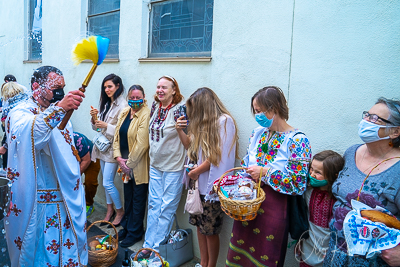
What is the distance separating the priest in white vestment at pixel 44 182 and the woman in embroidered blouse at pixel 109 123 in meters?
1.73

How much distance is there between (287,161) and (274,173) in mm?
146

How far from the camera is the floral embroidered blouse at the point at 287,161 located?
2.40m

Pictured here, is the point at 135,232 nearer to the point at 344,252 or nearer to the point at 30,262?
the point at 30,262

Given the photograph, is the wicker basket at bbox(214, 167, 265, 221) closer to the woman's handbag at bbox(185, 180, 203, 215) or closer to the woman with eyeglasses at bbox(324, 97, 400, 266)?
the woman with eyeglasses at bbox(324, 97, 400, 266)

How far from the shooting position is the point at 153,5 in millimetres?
4500

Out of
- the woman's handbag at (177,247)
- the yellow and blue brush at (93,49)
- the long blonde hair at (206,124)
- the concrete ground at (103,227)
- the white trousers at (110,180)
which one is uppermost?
the yellow and blue brush at (93,49)

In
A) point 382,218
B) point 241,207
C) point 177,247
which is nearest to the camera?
point 382,218

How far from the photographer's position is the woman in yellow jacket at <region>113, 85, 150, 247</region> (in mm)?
4066

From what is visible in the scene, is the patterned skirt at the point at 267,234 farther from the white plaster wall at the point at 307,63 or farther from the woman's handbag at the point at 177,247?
the woman's handbag at the point at 177,247

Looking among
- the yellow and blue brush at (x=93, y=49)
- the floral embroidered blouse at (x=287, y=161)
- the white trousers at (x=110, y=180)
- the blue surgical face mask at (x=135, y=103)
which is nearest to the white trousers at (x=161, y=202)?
the blue surgical face mask at (x=135, y=103)

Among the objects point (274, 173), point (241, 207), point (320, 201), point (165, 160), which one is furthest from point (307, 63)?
point (165, 160)

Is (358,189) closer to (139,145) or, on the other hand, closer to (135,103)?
(139,145)

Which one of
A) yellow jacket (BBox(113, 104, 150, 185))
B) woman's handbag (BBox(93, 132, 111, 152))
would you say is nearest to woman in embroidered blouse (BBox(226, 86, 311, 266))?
yellow jacket (BBox(113, 104, 150, 185))

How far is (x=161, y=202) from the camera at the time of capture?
3775 mm
